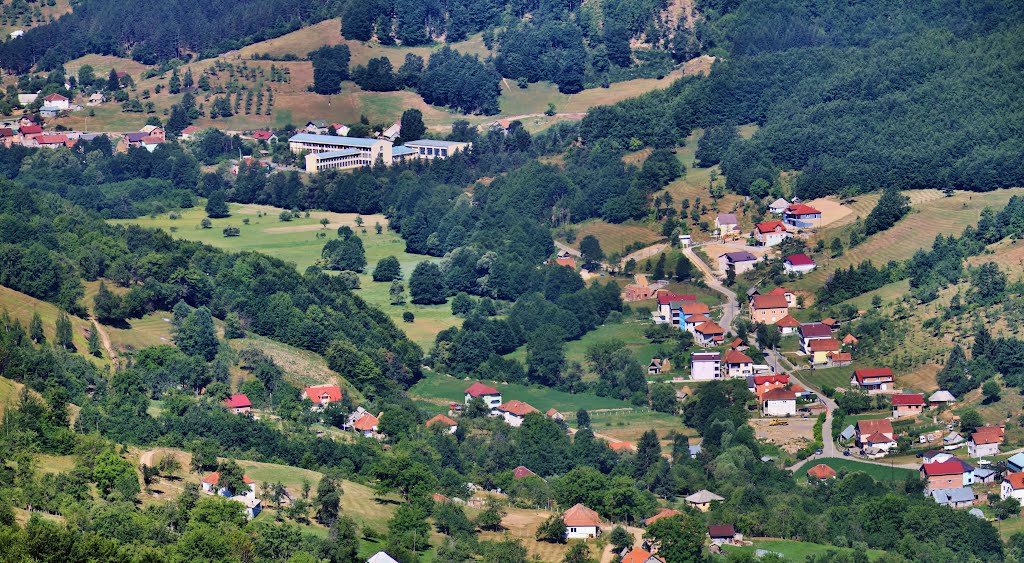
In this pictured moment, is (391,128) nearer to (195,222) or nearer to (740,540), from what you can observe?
(195,222)

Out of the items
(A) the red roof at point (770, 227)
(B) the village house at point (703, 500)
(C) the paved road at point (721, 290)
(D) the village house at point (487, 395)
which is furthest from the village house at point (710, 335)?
(B) the village house at point (703, 500)

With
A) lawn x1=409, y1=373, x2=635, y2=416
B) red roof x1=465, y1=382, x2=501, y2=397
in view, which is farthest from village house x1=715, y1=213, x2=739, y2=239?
red roof x1=465, y1=382, x2=501, y2=397

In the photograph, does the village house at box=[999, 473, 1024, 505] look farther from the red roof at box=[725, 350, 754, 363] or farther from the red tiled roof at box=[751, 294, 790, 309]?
the red tiled roof at box=[751, 294, 790, 309]

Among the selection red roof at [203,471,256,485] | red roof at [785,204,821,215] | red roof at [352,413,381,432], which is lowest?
red roof at [352,413,381,432]

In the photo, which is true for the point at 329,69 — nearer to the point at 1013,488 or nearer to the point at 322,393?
the point at 322,393

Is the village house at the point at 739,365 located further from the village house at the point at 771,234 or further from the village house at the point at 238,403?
the village house at the point at 238,403

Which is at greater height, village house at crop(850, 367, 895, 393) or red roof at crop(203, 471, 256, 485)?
red roof at crop(203, 471, 256, 485)
